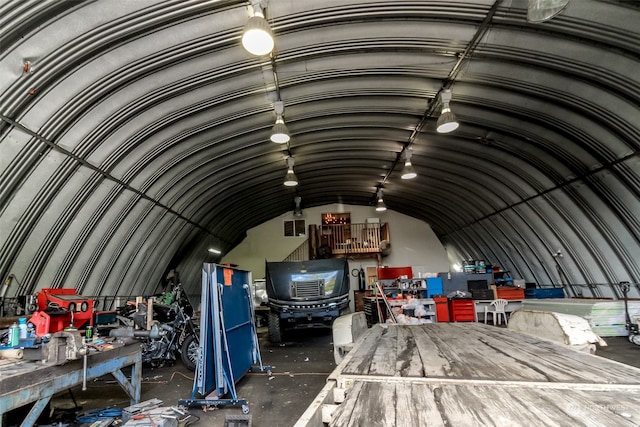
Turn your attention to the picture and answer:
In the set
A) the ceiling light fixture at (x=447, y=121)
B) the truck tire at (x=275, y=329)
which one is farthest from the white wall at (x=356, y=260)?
the ceiling light fixture at (x=447, y=121)

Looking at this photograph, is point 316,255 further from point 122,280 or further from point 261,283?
point 122,280

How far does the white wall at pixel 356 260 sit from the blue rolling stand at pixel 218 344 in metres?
10.5

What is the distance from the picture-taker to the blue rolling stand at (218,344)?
3.95m

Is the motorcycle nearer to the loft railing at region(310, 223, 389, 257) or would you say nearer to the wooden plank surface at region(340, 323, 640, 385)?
the wooden plank surface at region(340, 323, 640, 385)

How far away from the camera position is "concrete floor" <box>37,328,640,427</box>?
12.5 ft

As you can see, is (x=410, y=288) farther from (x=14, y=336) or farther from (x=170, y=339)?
(x=14, y=336)

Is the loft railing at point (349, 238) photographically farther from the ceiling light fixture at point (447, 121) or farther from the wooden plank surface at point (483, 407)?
the wooden plank surface at point (483, 407)

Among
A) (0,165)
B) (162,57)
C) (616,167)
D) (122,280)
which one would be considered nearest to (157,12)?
(162,57)

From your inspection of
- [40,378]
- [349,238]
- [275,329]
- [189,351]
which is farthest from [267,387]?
[349,238]

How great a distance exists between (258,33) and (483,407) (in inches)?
149

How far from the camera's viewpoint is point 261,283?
13078mm

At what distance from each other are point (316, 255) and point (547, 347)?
12.3 meters

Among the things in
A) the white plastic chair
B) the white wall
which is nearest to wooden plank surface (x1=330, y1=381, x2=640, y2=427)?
the white plastic chair

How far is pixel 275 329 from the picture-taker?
8.45 meters
